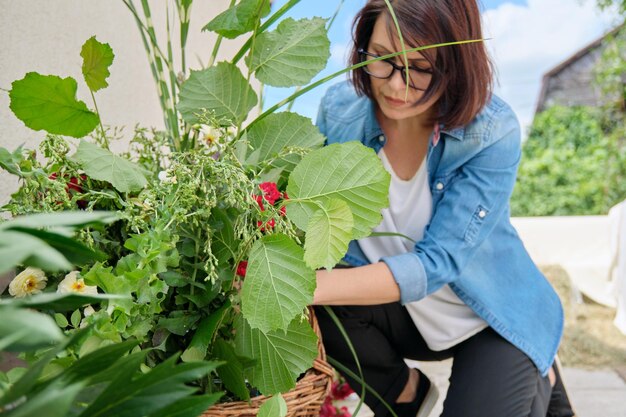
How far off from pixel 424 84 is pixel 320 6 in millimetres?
323

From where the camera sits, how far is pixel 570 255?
4.83 meters

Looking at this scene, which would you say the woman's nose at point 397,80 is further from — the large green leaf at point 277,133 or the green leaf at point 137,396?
the green leaf at point 137,396

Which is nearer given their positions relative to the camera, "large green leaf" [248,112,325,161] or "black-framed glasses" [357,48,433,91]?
"large green leaf" [248,112,325,161]

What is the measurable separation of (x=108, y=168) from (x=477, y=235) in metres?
0.85

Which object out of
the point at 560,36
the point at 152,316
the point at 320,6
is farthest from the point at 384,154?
the point at 560,36

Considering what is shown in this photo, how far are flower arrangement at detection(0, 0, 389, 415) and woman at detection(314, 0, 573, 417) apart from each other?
303 mm

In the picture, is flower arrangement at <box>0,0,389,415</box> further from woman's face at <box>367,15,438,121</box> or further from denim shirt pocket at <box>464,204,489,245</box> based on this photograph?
denim shirt pocket at <box>464,204,489,245</box>

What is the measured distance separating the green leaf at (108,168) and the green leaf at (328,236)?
0.24 meters

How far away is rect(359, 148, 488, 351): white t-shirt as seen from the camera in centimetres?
166

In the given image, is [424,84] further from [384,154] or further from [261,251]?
[261,251]

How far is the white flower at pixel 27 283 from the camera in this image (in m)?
0.83

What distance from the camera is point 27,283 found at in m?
0.84

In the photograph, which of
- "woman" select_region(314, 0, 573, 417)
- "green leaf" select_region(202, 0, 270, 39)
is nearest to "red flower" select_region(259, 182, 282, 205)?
"green leaf" select_region(202, 0, 270, 39)

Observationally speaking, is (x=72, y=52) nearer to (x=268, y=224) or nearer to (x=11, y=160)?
(x=11, y=160)
